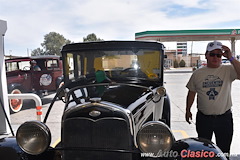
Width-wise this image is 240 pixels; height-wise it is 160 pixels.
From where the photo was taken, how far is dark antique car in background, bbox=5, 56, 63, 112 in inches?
324

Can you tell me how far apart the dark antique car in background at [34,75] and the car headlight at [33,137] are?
19.9ft

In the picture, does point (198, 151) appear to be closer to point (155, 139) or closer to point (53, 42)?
point (155, 139)

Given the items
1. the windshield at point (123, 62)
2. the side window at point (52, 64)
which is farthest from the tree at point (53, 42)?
the windshield at point (123, 62)

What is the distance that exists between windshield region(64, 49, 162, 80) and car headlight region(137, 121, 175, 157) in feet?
4.51

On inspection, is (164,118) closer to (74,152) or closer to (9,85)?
(74,152)

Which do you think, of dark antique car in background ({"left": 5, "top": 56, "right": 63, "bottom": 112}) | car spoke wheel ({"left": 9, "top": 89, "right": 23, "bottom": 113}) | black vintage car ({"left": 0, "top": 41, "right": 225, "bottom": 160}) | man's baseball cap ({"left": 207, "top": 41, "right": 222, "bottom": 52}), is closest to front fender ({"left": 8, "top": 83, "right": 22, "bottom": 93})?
dark antique car in background ({"left": 5, "top": 56, "right": 63, "bottom": 112})

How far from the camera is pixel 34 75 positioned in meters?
8.98

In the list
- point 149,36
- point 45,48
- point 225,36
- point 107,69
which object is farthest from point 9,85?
point 45,48

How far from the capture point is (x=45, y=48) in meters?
68.1

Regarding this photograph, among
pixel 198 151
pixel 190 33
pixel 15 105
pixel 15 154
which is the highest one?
pixel 190 33

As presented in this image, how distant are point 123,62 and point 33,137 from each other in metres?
1.65

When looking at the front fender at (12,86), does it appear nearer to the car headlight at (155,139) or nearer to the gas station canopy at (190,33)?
the car headlight at (155,139)

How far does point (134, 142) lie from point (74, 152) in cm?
61

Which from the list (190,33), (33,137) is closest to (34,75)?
(33,137)
